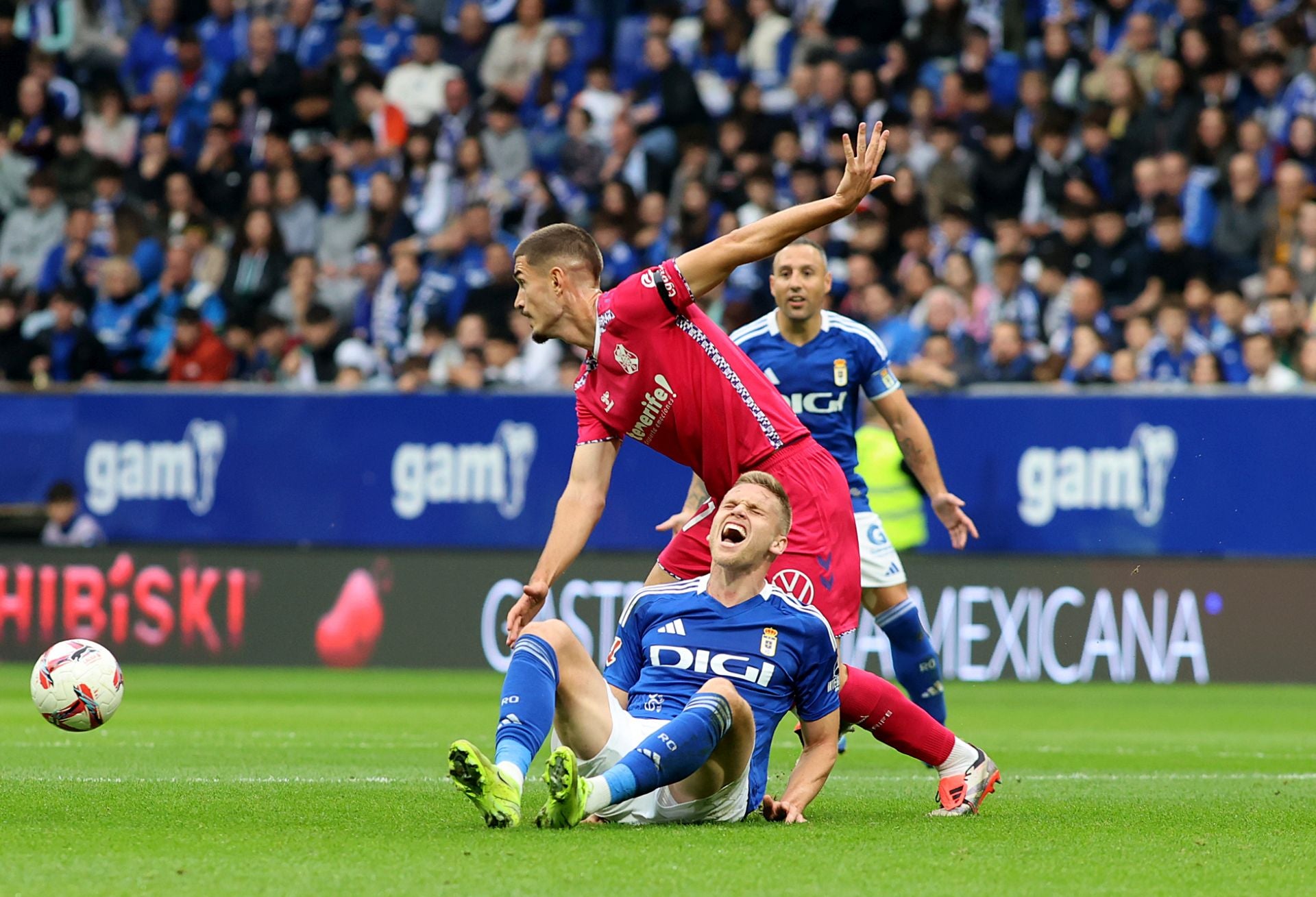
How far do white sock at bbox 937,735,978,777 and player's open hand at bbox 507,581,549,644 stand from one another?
1.59m

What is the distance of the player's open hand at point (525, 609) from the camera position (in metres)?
6.07

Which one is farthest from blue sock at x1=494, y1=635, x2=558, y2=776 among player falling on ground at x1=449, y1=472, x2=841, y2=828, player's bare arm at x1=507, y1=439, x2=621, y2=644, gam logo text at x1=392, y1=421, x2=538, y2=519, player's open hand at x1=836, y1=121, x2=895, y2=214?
gam logo text at x1=392, y1=421, x2=538, y2=519

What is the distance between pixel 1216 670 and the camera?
1482cm

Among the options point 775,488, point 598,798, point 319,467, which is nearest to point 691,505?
point 775,488

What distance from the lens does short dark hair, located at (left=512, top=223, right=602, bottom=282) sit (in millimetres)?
6715

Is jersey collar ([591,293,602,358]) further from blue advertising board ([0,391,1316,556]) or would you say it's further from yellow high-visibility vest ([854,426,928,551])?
blue advertising board ([0,391,1316,556])

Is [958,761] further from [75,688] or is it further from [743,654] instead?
[75,688]

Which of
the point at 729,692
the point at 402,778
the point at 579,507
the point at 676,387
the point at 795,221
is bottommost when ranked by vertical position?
the point at 402,778

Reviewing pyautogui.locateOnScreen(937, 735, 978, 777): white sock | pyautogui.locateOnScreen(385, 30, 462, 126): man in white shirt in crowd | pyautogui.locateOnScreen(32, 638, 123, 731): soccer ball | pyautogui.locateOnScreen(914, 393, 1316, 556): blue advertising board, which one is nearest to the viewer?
pyautogui.locateOnScreen(937, 735, 978, 777): white sock


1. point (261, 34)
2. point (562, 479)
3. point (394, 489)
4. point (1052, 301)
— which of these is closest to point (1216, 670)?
point (1052, 301)

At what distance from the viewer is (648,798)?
6293mm

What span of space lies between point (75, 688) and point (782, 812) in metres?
2.81

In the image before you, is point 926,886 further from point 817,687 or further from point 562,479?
point 562,479

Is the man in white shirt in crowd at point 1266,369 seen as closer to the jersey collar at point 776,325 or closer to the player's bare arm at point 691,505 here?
the jersey collar at point 776,325
